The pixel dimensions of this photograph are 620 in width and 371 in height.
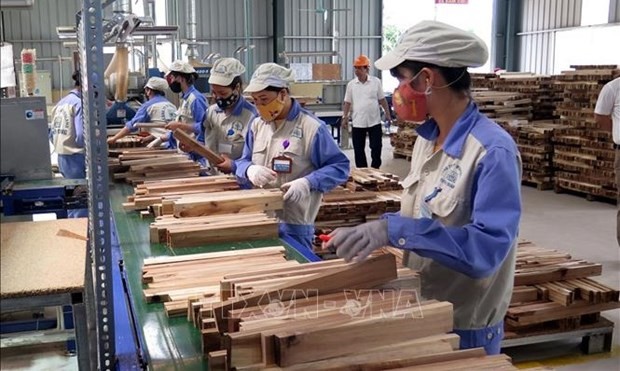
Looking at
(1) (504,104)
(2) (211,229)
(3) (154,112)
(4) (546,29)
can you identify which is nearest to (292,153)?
(2) (211,229)

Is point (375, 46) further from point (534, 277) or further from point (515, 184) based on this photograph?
point (515, 184)

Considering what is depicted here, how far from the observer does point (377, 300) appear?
1814mm

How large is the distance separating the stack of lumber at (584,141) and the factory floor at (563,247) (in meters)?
0.26

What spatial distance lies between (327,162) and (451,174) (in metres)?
1.90

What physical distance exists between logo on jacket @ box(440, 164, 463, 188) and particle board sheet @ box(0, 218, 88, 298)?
45.8 inches

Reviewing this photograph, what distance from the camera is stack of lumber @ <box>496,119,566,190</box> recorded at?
33.5 ft

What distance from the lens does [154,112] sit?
7.75 m

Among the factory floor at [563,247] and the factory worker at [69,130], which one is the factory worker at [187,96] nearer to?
the factory worker at [69,130]

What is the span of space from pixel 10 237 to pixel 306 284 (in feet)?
3.03

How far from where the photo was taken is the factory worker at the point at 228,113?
5.18 m

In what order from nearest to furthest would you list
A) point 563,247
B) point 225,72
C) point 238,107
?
point 225,72 < point 238,107 < point 563,247

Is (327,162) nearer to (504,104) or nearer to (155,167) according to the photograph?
(155,167)

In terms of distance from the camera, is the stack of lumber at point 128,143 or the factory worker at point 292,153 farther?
the stack of lumber at point 128,143

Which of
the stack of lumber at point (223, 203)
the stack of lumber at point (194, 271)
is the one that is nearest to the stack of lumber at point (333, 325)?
the stack of lumber at point (194, 271)
